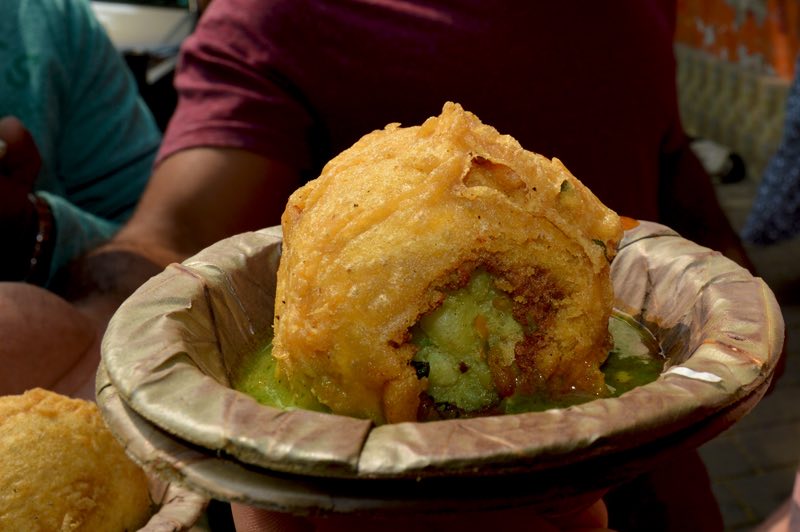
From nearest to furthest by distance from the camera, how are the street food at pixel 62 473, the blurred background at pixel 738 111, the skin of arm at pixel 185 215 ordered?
the street food at pixel 62 473 < the skin of arm at pixel 185 215 < the blurred background at pixel 738 111

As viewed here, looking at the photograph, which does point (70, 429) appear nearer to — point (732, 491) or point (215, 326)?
point (215, 326)

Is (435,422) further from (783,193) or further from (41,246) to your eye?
(783,193)

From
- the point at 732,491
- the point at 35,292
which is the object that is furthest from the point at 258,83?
the point at 732,491

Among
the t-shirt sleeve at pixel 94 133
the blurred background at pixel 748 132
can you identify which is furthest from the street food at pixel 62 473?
the blurred background at pixel 748 132

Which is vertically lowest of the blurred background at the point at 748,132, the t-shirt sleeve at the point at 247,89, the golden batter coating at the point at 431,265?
the blurred background at the point at 748,132

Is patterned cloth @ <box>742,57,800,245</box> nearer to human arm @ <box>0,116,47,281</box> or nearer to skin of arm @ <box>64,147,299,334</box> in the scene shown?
skin of arm @ <box>64,147,299,334</box>

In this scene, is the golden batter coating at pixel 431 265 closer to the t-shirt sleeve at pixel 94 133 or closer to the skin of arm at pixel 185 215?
the skin of arm at pixel 185 215
